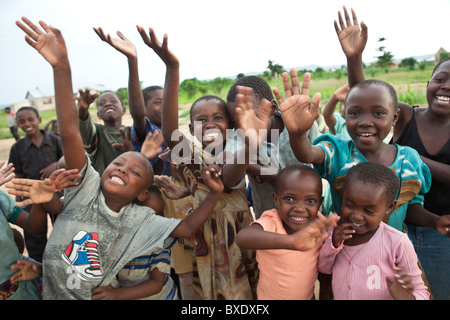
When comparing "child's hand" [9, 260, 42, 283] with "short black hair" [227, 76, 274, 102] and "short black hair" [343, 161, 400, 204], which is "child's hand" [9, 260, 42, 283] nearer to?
"short black hair" [227, 76, 274, 102]

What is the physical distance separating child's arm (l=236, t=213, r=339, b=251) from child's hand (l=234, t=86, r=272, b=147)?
0.45m

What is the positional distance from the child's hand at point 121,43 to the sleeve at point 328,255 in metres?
1.75

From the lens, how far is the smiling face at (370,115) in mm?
1604

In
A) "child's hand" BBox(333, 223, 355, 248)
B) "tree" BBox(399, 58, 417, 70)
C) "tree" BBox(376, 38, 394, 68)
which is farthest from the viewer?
"tree" BBox(376, 38, 394, 68)

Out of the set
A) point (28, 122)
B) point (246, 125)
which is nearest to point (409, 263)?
point (246, 125)

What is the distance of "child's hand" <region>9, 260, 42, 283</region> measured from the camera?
5.31 feet

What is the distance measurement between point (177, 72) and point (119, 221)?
3.09 ft

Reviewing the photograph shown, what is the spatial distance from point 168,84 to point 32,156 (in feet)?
8.73

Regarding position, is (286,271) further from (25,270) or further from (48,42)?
(48,42)

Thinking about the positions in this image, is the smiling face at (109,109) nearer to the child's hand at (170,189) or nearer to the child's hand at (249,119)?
the child's hand at (170,189)

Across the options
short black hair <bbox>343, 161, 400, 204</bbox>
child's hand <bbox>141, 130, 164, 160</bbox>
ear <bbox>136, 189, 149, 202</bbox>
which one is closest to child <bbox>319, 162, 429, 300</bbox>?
short black hair <bbox>343, 161, 400, 204</bbox>
